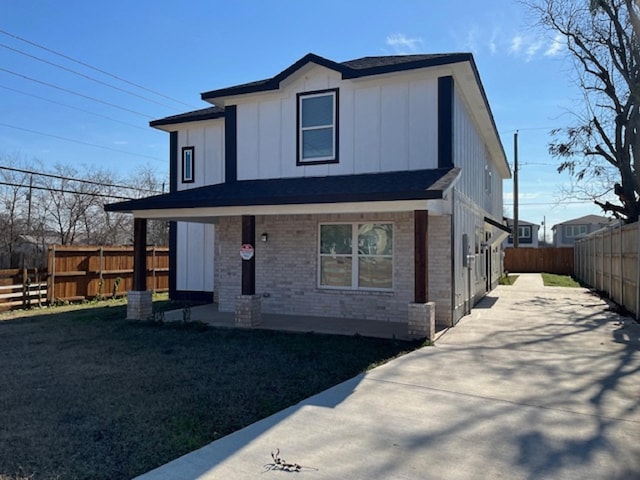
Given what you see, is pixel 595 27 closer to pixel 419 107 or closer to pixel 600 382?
pixel 419 107

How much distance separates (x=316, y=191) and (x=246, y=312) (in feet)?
9.80

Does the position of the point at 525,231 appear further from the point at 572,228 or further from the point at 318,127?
the point at 318,127

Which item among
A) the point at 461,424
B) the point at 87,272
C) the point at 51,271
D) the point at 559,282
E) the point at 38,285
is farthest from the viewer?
the point at 559,282

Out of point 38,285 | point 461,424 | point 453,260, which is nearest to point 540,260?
point 453,260

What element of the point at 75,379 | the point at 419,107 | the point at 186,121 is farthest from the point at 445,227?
the point at 186,121

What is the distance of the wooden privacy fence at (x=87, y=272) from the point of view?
14.5 meters

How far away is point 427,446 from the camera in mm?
4191

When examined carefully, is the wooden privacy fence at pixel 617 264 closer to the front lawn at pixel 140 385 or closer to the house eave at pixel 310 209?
the house eave at pixel 310 209

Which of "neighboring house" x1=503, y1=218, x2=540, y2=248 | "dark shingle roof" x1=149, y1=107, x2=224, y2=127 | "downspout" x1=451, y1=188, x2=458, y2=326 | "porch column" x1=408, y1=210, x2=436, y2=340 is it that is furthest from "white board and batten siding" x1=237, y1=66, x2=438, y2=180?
"neighboring house" x1=503, y1=218, x2=540, y2=248

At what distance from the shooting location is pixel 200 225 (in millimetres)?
15664

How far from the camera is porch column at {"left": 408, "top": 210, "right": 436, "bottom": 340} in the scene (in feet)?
28.7

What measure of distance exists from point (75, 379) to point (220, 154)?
10097 mm

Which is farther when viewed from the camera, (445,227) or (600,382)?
(445,227)

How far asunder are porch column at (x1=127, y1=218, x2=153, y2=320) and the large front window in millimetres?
4189
